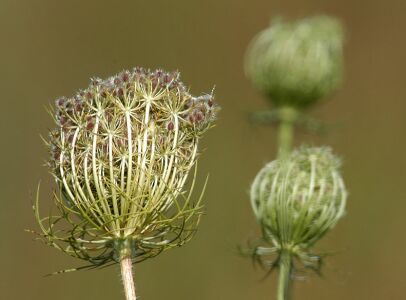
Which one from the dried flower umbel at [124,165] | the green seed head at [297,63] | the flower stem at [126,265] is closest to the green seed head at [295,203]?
the dried flower umbel at [124,165]

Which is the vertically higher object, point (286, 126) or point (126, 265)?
point (286, 126)

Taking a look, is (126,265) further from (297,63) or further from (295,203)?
(297,63)

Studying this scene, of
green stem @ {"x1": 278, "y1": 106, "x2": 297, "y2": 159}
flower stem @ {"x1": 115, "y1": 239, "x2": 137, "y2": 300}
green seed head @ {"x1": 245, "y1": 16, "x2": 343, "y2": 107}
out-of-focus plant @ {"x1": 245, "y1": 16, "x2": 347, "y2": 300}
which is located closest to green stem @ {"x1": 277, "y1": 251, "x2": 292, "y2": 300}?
out-of-focus plant @ {"x1": 245, "y1": 16, "x2": 347, "y2": 300}

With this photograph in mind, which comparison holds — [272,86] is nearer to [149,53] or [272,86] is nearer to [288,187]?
[288,187]

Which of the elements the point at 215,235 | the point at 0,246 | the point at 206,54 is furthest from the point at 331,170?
the point at 206,54

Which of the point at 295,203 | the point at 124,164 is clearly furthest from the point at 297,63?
the point at 124,164

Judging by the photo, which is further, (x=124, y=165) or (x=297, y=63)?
(x=297, y=63)
